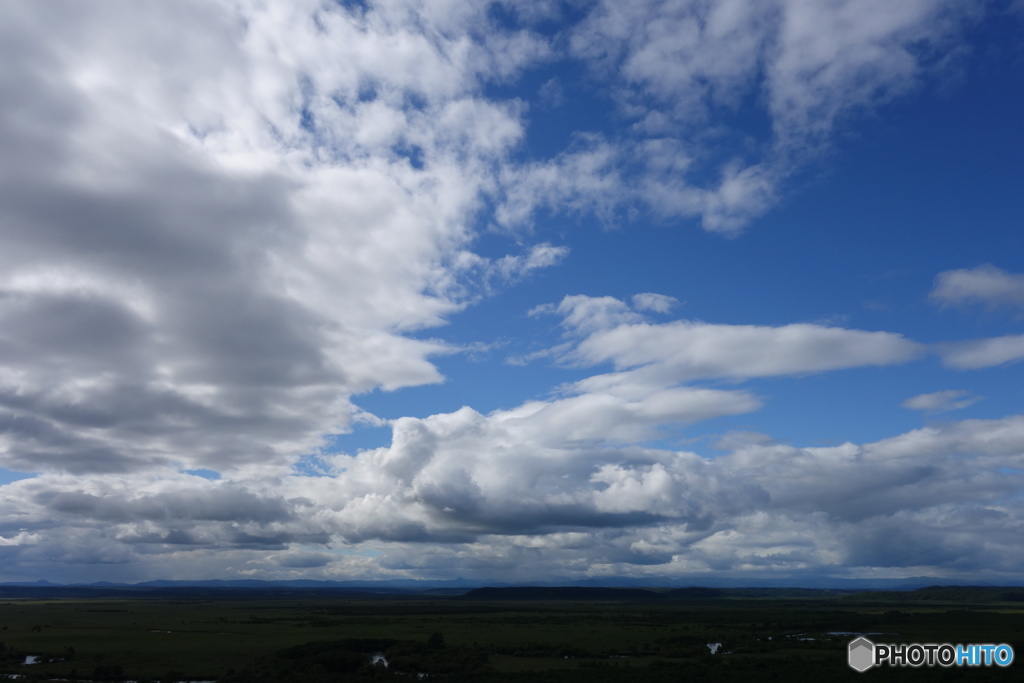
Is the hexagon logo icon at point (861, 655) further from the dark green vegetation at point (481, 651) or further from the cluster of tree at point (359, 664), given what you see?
the cluster of tree at point (359, 664)

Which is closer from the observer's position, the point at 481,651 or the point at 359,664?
the point at 359,664

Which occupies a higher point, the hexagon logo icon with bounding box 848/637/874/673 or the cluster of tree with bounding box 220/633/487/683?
the hexagon logo icon with bounding box 848/637/874/673

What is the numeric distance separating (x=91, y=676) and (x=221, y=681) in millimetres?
16266

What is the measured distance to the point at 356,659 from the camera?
78188mm

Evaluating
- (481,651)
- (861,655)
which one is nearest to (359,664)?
(481,651)

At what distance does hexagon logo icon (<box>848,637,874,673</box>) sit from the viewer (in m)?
64.8

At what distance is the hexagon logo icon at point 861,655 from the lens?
6484 centimetres

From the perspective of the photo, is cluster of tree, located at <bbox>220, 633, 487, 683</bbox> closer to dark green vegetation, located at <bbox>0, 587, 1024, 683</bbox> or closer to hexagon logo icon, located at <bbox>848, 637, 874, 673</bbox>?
dark green vegetation, located at <bbox>0, 587, 1024, 683</bbox>

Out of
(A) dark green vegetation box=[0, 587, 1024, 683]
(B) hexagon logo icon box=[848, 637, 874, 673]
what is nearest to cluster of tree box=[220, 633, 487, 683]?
(A) dark green vegetation box=[0, 587, 1024, 683]

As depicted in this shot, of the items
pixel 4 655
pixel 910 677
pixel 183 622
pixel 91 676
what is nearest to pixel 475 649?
pixel 91 676

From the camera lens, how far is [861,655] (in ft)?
232

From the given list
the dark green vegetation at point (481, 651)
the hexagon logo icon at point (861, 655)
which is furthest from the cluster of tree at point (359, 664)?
the hexagon logo icon at point (861, 655)

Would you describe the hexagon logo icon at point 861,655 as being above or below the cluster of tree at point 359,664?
above

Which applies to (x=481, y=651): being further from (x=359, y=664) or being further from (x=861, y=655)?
(x=861, y=655)
